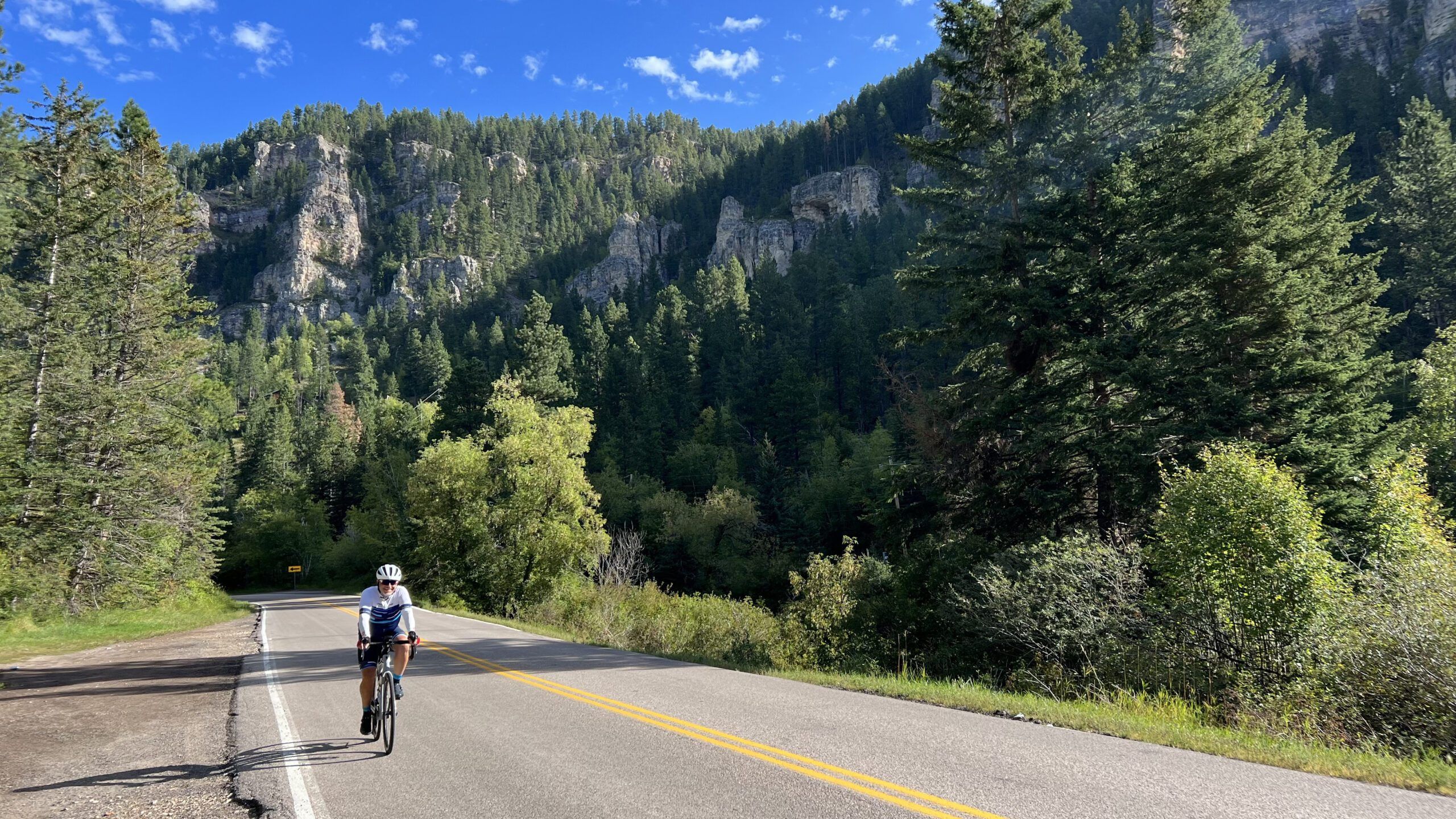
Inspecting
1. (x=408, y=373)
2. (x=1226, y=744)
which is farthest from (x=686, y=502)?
(x=408, y=373)

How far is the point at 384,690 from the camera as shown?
267 inches

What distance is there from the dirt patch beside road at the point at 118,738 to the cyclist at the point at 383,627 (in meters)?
1.30

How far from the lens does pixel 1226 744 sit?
19.4 ft

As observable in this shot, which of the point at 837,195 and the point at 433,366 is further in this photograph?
the point at 837,195

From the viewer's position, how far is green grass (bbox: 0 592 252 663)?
53.3ft

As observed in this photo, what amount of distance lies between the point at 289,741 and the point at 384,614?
181cm

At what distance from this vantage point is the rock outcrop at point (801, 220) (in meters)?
127

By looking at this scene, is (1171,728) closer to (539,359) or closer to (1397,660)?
(1397,660)

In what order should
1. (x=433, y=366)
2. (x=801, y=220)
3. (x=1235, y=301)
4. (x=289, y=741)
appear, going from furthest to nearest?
(x=801, y=220) < (x=433, y=366) < (x=1235, y=301) < (x=289, y=741)

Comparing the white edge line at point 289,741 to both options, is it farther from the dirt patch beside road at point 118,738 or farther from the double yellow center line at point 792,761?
the double yellow center line at point 792,761

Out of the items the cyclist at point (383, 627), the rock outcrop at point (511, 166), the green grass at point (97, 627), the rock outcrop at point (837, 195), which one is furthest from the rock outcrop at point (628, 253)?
the cyclist at point (383, 627)

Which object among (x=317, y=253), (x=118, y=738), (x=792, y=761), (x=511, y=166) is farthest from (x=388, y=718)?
(x=511, y=166)

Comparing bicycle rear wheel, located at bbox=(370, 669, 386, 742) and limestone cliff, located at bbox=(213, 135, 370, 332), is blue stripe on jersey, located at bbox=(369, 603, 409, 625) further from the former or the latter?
limestone cliff, located at bbox=(213, 135, 370, 332)

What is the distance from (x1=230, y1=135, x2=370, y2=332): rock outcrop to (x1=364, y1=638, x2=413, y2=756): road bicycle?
611 feet
